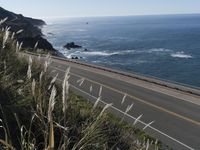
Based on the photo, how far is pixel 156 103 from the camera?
2542cm

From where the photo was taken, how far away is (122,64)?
7619 centimetres

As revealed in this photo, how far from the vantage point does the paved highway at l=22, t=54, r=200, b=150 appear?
18.5 m

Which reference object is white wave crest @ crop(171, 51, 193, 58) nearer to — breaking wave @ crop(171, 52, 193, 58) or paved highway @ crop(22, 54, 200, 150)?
breaking wave @ crop(171, 52, 193, 58)

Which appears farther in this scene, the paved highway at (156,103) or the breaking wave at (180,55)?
the breaking wave at (180,55)

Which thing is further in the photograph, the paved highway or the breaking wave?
the breaking wave

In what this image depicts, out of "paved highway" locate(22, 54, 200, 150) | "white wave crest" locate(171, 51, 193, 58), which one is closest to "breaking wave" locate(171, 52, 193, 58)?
"white wave crest" locate(171, 51, 193, 58)

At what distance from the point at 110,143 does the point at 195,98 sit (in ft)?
66.1

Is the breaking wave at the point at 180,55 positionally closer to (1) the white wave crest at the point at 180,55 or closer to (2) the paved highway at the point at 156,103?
(1) the white wave crest at the point at 180,55

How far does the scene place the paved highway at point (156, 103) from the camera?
1852 cm

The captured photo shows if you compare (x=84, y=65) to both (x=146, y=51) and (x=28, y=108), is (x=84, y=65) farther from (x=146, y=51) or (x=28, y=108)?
(x=146, y=51)

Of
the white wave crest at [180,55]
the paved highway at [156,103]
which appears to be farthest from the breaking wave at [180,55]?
the paved highway at [156,103]

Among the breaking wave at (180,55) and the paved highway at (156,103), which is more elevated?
the paved highway at (156,103)

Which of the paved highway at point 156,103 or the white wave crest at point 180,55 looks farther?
the white wave crest at point 180,55

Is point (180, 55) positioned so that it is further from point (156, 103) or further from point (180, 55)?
point (156, 103)
